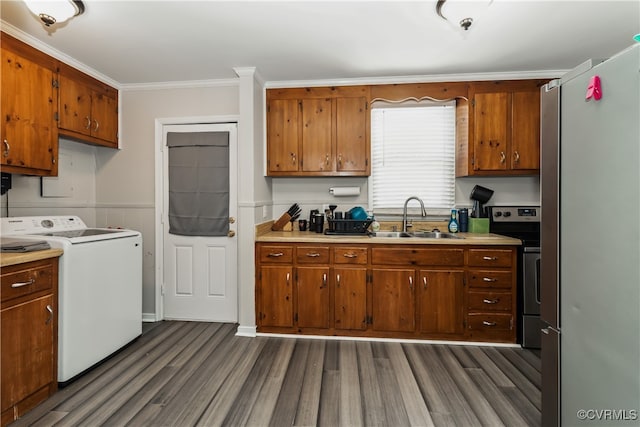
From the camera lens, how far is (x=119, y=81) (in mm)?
3205

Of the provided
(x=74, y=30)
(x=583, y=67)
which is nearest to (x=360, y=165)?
(x=583, y=67)

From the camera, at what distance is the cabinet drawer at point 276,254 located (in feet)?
9.57

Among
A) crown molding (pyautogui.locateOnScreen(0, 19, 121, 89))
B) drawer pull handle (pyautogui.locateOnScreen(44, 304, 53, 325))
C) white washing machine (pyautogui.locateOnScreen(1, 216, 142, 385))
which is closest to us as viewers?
drawer pull handle (pyautogui.locateOnScreen(44, 304, 53, 325))

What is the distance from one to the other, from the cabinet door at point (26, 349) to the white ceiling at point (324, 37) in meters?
1.97

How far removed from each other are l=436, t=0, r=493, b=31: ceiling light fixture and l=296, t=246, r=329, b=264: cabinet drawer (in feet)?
6.51

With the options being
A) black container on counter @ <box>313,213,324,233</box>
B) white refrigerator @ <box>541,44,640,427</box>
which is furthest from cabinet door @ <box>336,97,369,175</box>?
white refrigerator @ <box>541,44,640,427</box>

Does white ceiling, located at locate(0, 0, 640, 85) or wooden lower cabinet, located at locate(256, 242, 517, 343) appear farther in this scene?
wooden lower cabinet, located at locate(256, 242, 517, 343)

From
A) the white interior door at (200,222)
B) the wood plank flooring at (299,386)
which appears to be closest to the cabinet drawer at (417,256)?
the wood plank flooring at (299,386)

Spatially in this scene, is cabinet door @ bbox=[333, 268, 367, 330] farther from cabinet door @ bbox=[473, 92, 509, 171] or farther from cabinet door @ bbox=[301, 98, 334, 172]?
cabinet door @ bbox=[473, 92, 509, 171]

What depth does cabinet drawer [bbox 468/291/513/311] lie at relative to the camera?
2.72 metres

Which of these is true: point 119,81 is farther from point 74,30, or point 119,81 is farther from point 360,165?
point 360,165

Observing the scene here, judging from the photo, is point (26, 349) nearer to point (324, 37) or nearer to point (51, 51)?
point (51, 51)

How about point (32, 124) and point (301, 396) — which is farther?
point (32, 124)

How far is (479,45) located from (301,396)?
9.79ft
